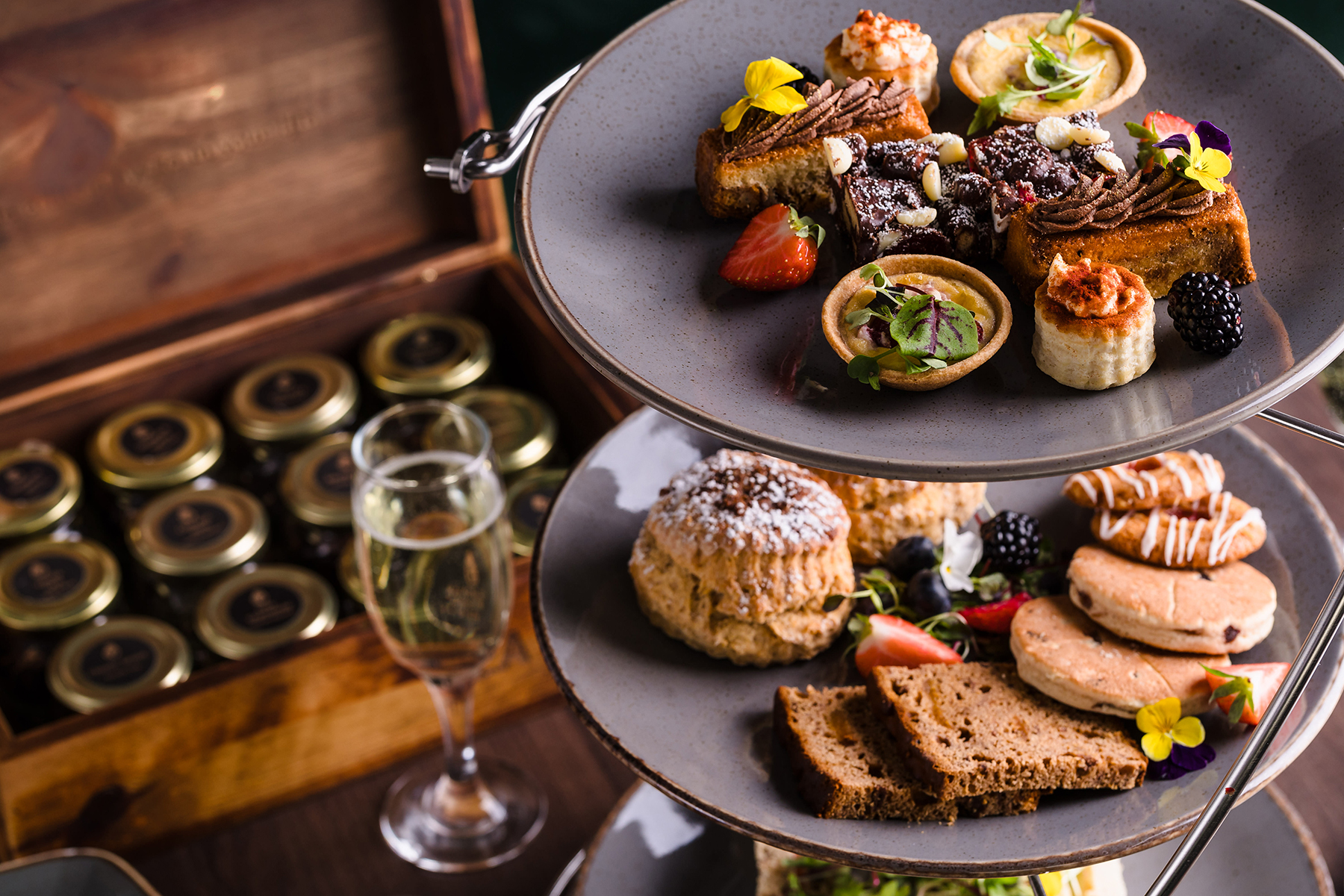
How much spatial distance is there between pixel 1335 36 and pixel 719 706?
2365 millimetres

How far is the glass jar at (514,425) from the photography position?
2145 mm

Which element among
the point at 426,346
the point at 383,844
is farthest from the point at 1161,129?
the point at 426,346

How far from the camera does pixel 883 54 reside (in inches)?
38.9

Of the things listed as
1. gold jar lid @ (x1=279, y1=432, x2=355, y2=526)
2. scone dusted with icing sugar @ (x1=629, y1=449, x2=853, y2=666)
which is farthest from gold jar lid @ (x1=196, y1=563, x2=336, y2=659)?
scone dusted with icing sugar @ (x1=629, y1=449, x2=853, y2=666)

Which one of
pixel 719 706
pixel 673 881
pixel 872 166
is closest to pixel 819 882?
pixel 673 881

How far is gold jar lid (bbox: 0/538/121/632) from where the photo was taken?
1.91m

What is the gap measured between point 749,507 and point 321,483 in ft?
3.98

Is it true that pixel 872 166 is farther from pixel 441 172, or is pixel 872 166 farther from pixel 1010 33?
pixel 441 172

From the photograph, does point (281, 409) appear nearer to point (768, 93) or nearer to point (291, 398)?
point (291, 398)

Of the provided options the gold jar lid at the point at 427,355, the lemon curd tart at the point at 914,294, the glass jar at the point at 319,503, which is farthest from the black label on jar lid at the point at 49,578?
the lemon curd tart at the point at 914,294

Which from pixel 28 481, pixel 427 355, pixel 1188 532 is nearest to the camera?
pixel 1188 532

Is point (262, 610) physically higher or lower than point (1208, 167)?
lower

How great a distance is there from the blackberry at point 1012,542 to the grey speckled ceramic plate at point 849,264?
0.32 meters

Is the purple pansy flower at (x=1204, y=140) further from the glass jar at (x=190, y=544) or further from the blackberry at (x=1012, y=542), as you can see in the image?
the glass jar at (x=190, y=544)
